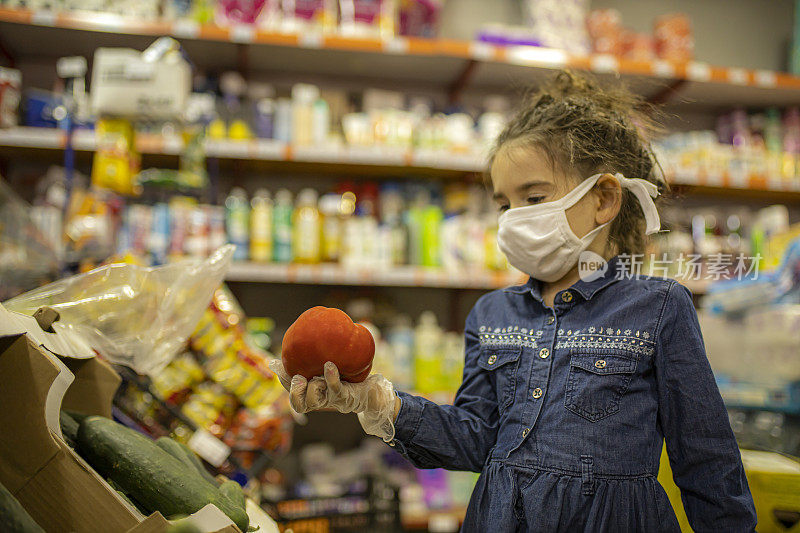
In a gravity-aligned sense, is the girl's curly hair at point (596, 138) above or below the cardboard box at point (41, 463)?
above

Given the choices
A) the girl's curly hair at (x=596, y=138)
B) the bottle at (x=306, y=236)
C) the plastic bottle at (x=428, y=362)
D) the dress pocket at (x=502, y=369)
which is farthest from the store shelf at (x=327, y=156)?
the dress pocket at (x=502, y=369)

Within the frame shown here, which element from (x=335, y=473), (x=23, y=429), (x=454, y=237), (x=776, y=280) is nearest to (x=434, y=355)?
(x=454, y=237)

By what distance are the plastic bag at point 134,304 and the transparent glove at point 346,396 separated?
0.38m

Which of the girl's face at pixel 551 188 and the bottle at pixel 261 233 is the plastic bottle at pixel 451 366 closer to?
the bottle at pixel 261 233

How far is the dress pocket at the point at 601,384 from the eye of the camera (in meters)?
0.90

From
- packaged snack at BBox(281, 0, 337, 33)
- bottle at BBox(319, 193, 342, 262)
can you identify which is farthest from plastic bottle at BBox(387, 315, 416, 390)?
packaged snack at BBox(281, 0, 337, 33)

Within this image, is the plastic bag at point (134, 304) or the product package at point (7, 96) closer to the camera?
the plastic bag at point (134, 304)

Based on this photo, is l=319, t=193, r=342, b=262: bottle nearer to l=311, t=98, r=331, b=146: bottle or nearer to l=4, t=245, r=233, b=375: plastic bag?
l=311, t=98, r=331, b=146: bottle

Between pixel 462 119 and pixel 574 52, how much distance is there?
66 cm

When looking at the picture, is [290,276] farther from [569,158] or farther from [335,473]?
[569,158]

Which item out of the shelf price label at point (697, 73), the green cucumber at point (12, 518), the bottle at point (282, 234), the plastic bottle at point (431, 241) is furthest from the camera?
the shelf price label at point (697, 73)

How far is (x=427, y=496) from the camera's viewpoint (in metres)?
2.51

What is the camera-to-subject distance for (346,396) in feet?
2.70

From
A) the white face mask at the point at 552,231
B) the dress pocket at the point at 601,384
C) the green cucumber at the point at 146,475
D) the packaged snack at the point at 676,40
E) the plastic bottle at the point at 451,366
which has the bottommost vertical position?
the plastic bottle at the point at 451,366
